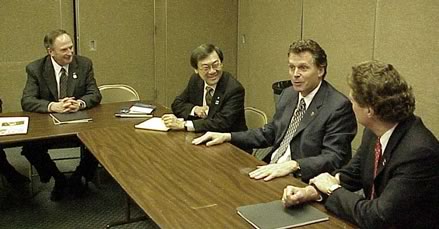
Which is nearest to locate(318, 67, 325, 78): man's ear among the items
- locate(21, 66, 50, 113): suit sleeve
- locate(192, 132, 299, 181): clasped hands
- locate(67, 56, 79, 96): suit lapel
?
locate(192, 132, 299, 181): clasped hands

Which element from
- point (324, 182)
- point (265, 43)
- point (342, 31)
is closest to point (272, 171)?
point (324, 182)

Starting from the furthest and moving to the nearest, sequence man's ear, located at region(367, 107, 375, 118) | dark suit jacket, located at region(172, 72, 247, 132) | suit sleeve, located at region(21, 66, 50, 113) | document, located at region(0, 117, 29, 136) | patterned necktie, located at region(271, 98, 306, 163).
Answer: suit sleeve, located at region(21, 66, 50, 113)
dark suit jacket, located at region(172, 72, 247, 132)
document, located at region(0, 117, 29, 136)
patterned necktie, located at region(271, 98, 306, 163)
man's ear, located at region(367, 107, 375, 118)

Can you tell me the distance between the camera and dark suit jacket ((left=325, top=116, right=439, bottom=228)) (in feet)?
6.63

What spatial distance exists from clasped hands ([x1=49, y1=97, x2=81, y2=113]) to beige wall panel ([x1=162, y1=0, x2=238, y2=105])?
250 centimetres

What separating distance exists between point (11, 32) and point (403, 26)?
399 cm

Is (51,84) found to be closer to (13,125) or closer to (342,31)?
(13,125)

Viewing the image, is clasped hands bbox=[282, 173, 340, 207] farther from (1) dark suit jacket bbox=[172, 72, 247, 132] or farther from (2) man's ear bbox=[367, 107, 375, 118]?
(1) dark suit jacket bbox=[172, 72, 247, 132]

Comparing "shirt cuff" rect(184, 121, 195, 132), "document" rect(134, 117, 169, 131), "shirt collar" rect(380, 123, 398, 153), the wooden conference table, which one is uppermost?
"shirt collar" rect(380, 123, 398, 153)

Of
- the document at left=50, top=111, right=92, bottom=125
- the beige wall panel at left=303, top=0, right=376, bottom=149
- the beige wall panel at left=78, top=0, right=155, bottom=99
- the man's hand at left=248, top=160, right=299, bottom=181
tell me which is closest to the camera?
the man's hand at left=248, top=160, right=299, bottom=181

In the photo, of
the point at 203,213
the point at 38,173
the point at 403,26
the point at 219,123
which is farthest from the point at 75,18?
the point at 203,213

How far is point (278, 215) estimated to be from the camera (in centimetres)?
219

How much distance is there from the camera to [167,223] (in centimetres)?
216

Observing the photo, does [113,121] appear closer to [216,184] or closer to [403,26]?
[216,184]

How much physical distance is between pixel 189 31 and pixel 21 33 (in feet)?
6.25
